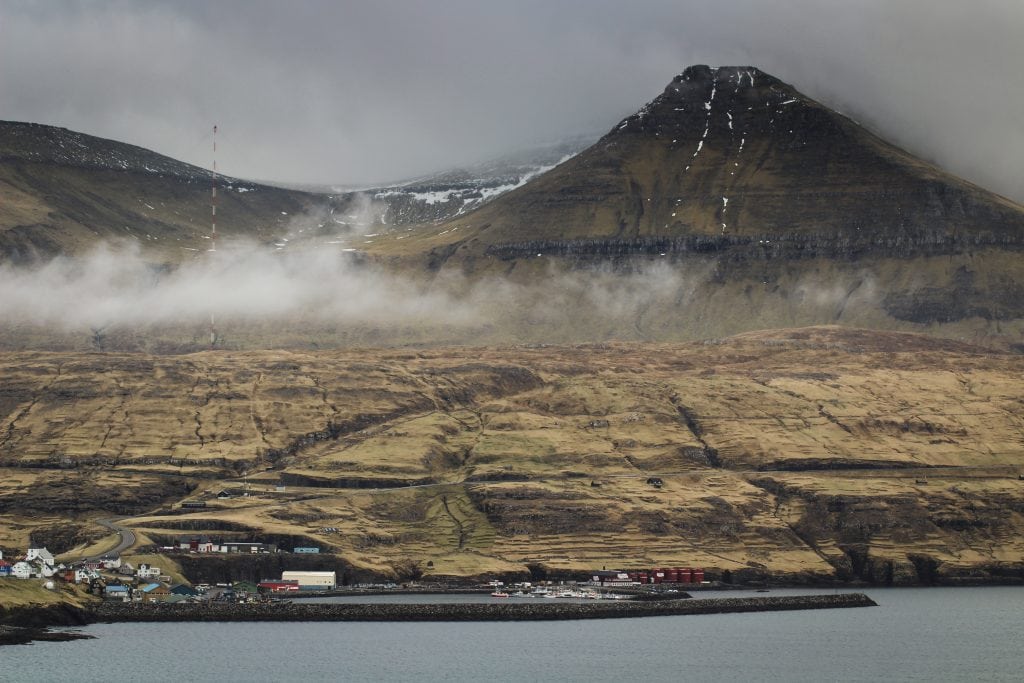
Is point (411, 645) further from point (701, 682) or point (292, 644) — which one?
point (701, 682)

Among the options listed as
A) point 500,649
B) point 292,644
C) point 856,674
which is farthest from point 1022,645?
point 292,644

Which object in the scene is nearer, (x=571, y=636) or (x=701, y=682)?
(x=701, y=682)

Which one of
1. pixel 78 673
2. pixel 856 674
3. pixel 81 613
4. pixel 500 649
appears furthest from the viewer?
pixel 81 613

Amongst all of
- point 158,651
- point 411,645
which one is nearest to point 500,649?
point 411,645

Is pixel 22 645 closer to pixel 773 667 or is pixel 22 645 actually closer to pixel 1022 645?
pixel 773 667

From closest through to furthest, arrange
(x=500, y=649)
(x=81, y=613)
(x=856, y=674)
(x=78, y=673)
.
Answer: (x=78, y=673)
(x=856, y=674)
(x=500, y=649)
(x=81, y=613)

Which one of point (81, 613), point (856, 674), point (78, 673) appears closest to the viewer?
point (78, 673)
